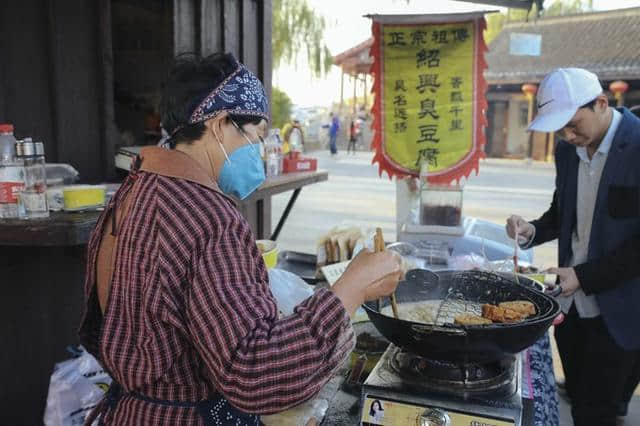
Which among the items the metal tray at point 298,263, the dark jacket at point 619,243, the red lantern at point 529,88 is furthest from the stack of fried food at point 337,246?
the red lantern at point 529,88

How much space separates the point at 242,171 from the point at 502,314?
2.98 feet

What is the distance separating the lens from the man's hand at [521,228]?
2641 mm

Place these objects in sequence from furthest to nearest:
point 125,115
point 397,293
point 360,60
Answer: point 360,60
point 125,115
point 397,293

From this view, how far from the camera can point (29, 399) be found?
8.77 feet

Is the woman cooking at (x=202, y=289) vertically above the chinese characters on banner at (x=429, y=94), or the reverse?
the chinese characters on banner at (x=429, y=94)

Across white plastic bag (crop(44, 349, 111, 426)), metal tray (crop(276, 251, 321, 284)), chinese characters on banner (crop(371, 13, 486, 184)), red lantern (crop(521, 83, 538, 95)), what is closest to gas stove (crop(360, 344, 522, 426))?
white plastic bag (crop(44, 349, 111, 426))

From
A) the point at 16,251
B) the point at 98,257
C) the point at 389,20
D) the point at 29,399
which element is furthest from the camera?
the point at 389,20

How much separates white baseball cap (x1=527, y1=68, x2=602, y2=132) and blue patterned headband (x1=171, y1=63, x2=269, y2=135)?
1.49 m

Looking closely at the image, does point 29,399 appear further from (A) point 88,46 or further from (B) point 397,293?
(B) point 397,293

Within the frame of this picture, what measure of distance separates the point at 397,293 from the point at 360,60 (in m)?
17.2

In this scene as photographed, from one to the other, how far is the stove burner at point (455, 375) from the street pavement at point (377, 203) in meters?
3.09

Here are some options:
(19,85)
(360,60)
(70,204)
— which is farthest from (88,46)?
(360,60)

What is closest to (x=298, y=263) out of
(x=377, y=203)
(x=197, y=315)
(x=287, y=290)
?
(x=287, y=290)

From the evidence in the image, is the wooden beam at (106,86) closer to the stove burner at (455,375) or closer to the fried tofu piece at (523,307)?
the stove burner at (455,375)
